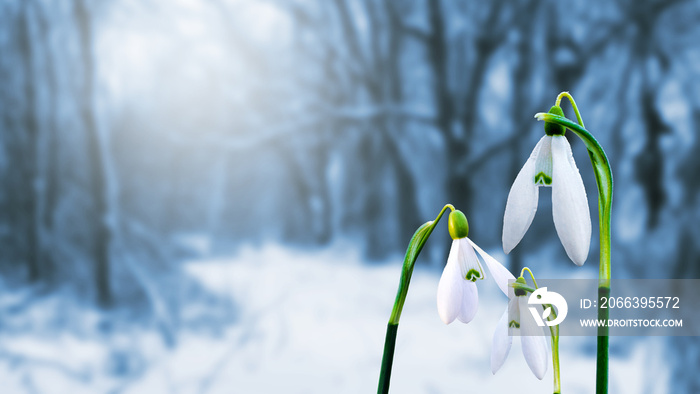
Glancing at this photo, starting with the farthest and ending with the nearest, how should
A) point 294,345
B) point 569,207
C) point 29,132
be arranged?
point 29,132 < point 294,345 < point 569,207

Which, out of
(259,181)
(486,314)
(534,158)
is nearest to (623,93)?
(486,314)

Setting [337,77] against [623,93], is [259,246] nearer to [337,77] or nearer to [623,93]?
[337,77]

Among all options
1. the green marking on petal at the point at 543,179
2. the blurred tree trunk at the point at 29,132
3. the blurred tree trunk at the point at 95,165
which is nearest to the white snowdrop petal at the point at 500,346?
the green marking on petal at the point at 543,179

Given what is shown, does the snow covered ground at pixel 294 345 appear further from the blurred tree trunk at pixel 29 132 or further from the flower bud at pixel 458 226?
the flower bud at pixel 458 226

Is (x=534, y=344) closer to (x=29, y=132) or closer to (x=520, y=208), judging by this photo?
(x=520, y=208)

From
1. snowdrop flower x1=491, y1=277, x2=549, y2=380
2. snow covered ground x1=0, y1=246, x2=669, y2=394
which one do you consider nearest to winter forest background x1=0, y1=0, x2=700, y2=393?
snow covered ground x1=0, y1=246, x2=669, y2=394

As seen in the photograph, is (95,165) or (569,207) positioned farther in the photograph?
(95,165)

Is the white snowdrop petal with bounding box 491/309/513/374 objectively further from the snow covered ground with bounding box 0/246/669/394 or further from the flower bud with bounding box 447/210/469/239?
the snow covered ground with bounding box 0/246/669/394

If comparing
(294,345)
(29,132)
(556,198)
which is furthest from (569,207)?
(29,132)

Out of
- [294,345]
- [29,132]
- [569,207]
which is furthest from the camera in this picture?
[29,132]
